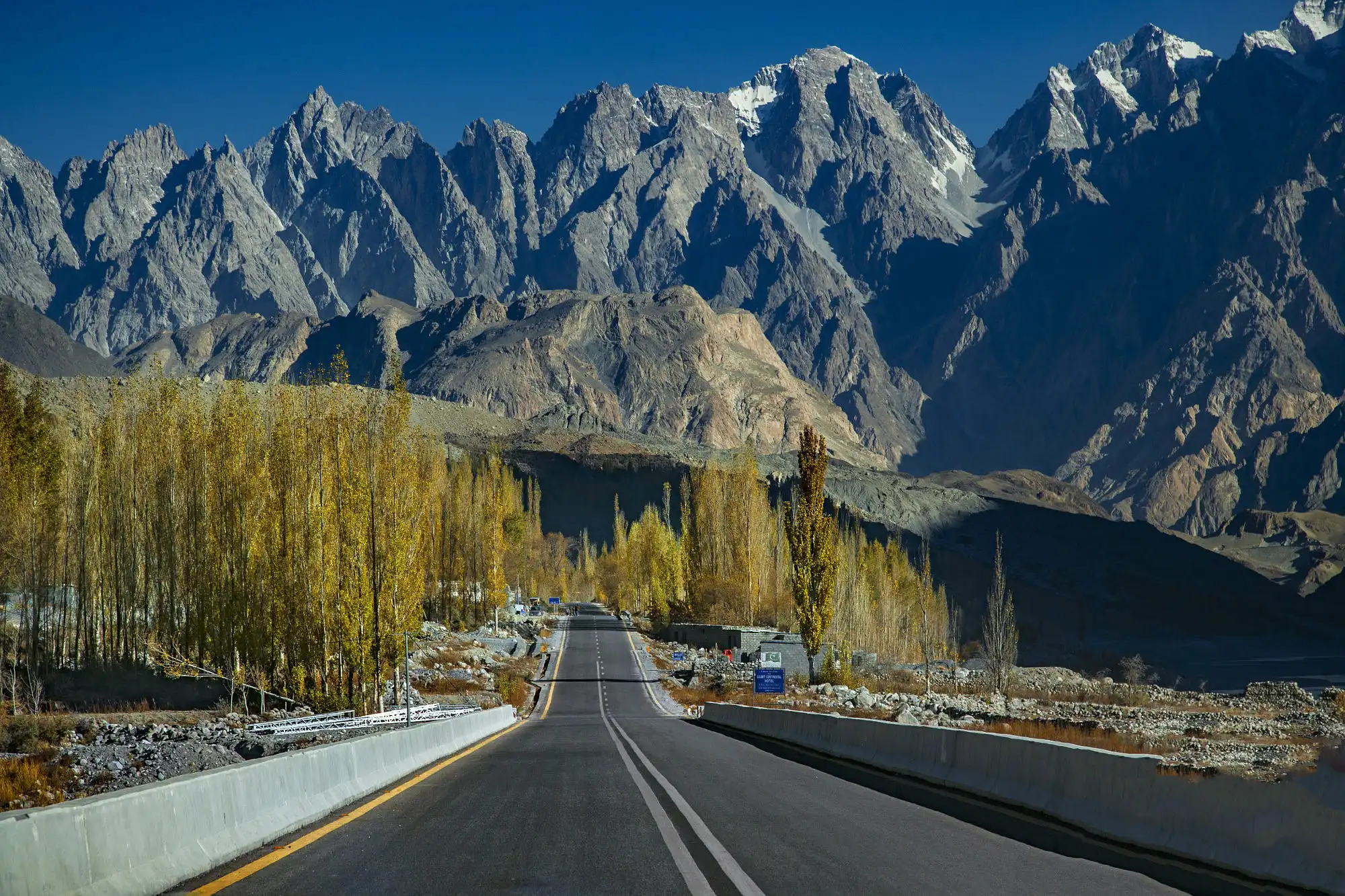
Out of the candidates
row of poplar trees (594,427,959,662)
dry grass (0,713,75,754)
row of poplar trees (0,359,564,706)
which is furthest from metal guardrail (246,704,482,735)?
row of poplar trees (594,427,959,662)

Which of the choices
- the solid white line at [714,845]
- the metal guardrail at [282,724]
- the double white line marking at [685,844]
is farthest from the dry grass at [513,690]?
the solid white line at [714,845]

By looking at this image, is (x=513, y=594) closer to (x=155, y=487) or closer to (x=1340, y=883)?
(x=155, y=487)

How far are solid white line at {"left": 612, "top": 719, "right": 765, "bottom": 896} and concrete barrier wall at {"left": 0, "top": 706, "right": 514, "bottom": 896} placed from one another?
3.86 m

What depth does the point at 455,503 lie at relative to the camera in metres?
87.0

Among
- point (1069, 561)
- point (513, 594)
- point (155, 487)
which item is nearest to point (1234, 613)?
point (1069, 561)

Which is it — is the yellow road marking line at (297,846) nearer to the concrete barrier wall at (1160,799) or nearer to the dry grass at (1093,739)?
the concrete barrier wall at (1160,799)

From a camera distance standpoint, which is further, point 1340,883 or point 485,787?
point 485,787

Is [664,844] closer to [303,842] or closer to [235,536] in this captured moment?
[303,842]

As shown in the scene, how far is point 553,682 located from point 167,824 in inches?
2095

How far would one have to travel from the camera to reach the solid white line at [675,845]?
8.66 m

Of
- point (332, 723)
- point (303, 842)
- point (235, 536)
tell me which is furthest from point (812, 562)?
point (303, 842)

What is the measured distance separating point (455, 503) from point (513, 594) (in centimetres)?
3011

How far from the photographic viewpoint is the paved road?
29.0 feet

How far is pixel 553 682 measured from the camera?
61125mm
